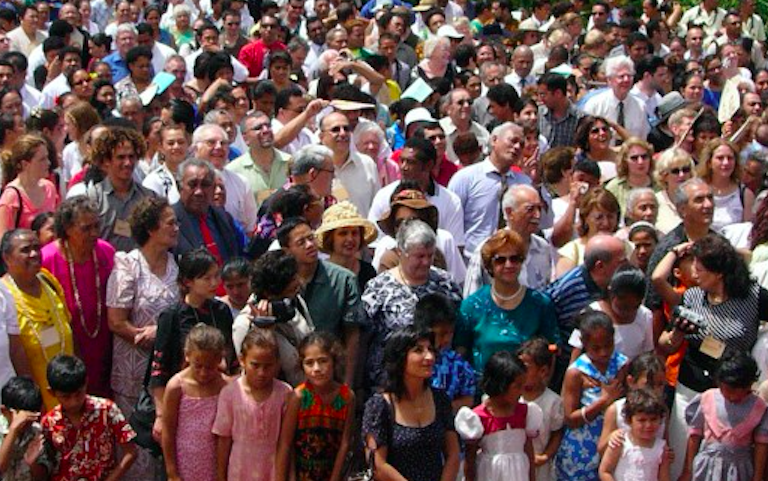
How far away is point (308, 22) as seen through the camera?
15.1 meters

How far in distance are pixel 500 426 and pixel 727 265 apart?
57.1 inches

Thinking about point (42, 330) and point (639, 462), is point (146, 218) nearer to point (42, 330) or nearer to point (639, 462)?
point (42, 330)

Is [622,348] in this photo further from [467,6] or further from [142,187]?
[467,6]

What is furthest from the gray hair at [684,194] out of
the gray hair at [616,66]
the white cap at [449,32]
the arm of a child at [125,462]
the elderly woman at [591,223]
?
the white cap at [449,32]

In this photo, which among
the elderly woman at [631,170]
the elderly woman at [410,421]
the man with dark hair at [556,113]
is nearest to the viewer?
the elderly woman at [410,421]

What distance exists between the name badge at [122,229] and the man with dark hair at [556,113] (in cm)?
454

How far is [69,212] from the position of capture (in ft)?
23.4

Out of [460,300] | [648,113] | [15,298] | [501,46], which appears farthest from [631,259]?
[501,46]

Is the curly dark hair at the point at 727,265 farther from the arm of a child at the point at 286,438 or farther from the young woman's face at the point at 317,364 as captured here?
the arm of a child at the point at 286,438

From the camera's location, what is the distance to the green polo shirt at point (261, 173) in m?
9.28

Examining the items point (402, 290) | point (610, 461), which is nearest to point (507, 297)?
point (402, 290)

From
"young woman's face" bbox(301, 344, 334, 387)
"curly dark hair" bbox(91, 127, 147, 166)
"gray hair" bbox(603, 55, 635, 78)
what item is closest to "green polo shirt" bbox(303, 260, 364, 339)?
"young woman's face" bbox(301, 344, 334, 387)

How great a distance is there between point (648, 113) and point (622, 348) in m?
5.44

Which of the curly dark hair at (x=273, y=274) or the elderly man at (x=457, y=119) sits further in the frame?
the elderly man at (x=457, y=119)
